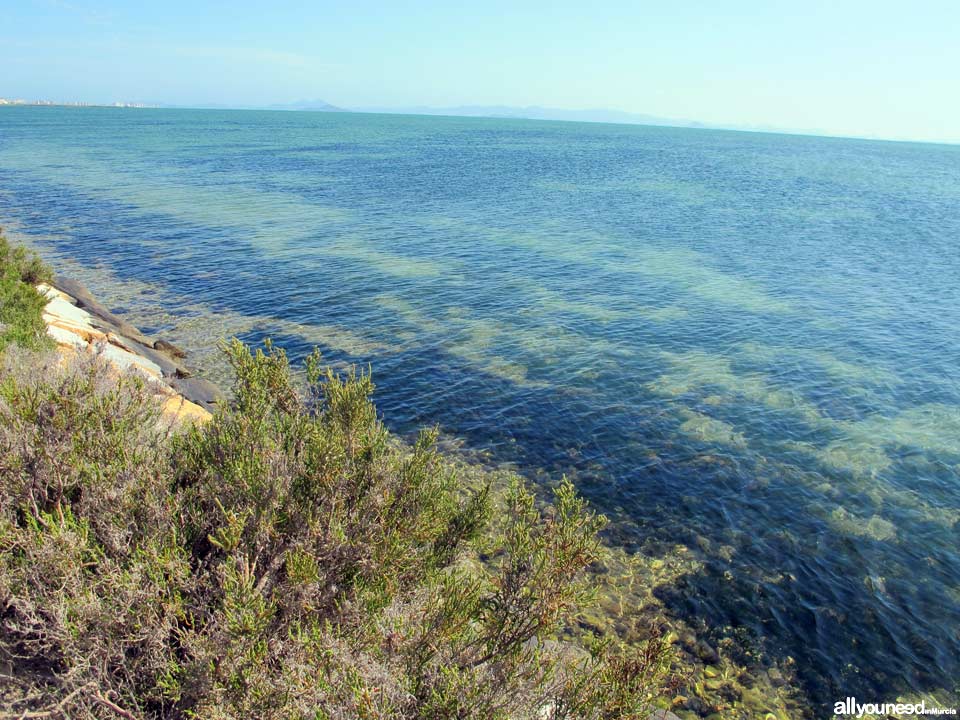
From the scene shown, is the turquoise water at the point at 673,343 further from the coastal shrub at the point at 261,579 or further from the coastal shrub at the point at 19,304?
the coastal shrub at the point at 261,579

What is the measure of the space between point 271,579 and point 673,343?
23.7 m

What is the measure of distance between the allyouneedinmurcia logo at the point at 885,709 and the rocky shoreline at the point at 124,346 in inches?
666

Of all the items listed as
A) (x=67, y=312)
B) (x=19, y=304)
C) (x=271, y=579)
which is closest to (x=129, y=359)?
(x=19, y=304)

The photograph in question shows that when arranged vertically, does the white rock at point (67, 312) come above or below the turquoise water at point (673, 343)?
above

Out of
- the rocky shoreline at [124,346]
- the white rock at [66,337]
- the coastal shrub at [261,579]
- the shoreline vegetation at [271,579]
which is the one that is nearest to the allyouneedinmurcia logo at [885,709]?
the shoreline vegetation at [271,579]

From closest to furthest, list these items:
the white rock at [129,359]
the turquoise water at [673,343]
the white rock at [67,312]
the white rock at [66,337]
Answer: the turquoise water at [673,343]
the white rock at [129,359]
the white rock at [66,337]
the white rock at [67,312]

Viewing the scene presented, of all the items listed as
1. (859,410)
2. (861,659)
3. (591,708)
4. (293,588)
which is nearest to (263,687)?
(293,588)

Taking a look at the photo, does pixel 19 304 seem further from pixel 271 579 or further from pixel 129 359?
pixel 271 579

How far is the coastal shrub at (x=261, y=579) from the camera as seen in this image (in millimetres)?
6477

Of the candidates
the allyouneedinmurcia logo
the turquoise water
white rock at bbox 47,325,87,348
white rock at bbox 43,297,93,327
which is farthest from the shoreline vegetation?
white rock at bbox 43,297,93,327

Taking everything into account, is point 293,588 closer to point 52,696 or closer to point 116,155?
point 52,696

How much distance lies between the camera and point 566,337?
28078mm

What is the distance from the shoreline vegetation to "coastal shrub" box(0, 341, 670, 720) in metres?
0.03

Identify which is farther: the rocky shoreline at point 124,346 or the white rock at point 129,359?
the white rock at point 129,359
